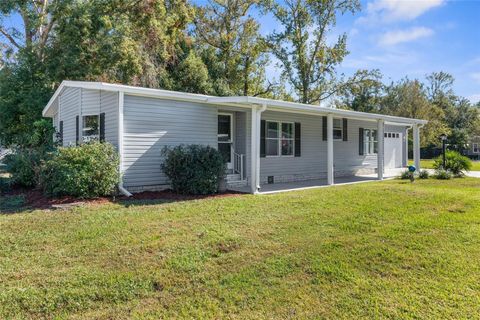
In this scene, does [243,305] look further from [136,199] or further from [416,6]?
[416,6]

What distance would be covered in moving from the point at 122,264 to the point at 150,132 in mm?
5148

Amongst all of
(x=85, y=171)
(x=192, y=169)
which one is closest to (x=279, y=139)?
(x=192, y=169)

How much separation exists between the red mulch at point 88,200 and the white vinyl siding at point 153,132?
0.56m

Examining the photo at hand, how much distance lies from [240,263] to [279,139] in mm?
8173

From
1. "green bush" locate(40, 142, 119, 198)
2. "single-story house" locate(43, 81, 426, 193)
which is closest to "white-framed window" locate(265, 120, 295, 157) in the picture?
"single-story house" locate(43, 81, 426, 193)

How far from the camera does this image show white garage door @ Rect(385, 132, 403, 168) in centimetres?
1892

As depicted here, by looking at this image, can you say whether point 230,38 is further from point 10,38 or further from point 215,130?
point 215,130

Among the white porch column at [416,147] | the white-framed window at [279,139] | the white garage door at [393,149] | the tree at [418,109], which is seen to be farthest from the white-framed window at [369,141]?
the tree at [418,109]

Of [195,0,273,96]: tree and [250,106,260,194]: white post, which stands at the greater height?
[195,0,273,96]: tree

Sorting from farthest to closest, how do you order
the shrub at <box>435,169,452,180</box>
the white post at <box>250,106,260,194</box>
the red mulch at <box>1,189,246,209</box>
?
the shrub at <box>435,169,452,180</box> < the white post at <box>250,106,260,194</box> < the red mulch at <box>1,189,246,209</box>

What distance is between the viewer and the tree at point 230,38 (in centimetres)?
2195

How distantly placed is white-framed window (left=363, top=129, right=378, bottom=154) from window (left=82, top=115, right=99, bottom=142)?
37.3ft

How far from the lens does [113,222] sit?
586cm

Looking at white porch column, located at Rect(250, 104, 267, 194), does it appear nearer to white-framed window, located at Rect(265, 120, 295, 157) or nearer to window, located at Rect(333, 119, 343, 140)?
white-framed window, located at Rect(265, 120, 295, 157)
